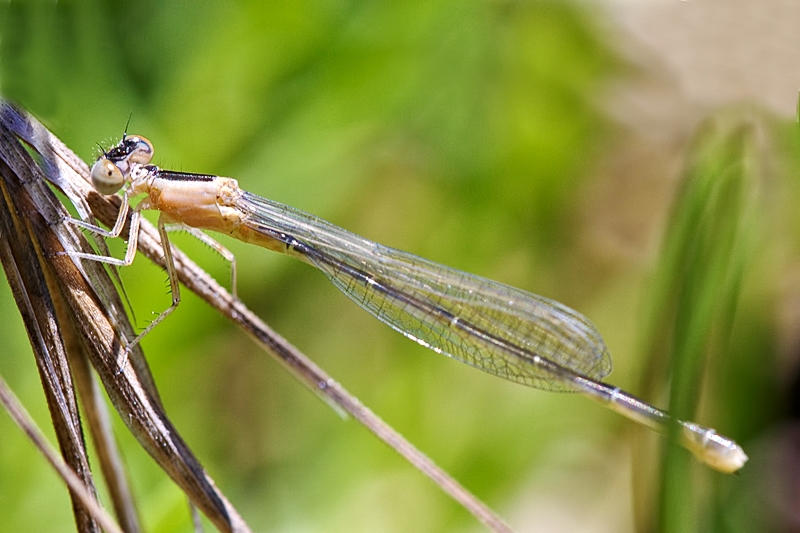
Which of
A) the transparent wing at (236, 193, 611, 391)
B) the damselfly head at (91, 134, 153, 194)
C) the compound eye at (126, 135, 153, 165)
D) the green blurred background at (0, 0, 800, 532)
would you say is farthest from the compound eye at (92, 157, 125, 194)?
the transparent wing at (236, 193, 611, 391)

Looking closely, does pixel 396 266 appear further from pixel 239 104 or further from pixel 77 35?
pixel 77 35

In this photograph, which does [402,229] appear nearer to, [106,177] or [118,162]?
[118,162]

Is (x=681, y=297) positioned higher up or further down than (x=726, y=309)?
further down

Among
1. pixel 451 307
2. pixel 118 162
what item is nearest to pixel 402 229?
pixel 451 307

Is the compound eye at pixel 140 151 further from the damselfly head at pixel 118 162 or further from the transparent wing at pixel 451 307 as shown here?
the transparent wing at pixel 451 307

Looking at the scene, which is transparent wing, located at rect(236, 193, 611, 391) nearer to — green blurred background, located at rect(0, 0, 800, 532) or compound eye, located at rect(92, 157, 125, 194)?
green blurred background, located at rect(0, 0, 800, 532)

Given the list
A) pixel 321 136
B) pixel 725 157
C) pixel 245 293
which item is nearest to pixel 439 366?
pixel 245 293
